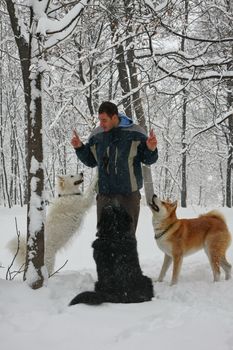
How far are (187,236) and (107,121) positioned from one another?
72.8 inches

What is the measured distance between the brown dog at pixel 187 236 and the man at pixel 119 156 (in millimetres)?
596

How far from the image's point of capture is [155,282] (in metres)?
5.03

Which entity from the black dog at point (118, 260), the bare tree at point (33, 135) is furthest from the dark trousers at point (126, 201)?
the bare tree at point (33, 135)

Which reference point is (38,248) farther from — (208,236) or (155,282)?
(208,236)

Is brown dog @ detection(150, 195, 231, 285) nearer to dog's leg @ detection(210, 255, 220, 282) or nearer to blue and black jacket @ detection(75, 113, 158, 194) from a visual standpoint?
dog's leg @ detection(210, 255, 220, 282)

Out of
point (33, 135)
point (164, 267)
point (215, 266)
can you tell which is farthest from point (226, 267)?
point (33, 135)

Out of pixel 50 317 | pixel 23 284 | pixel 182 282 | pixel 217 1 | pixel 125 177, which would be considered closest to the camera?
pixel 50 317

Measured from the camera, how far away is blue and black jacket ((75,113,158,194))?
4449 millimetres

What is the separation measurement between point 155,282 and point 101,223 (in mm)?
1357

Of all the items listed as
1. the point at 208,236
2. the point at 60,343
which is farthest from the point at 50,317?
the point at 208,236

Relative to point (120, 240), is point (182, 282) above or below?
below

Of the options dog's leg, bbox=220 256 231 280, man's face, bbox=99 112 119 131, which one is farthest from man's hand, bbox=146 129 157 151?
dog's leg, bbox=220 256 231 280

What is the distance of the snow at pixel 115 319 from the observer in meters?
2.78

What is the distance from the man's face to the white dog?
1.14m
